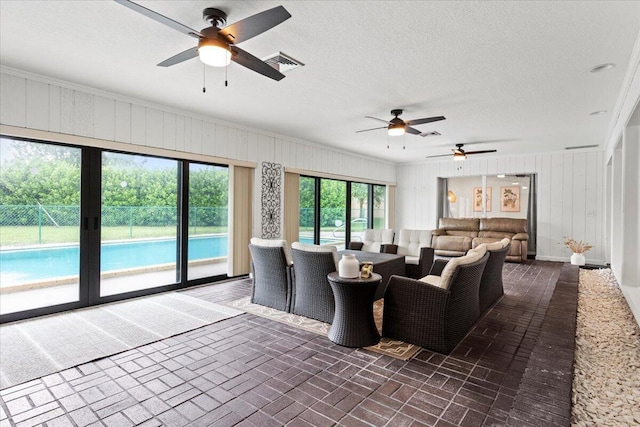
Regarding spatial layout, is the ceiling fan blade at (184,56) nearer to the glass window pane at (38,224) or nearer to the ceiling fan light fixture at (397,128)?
the glass window pane at (38,224)

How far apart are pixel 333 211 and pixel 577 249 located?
17.4 feet

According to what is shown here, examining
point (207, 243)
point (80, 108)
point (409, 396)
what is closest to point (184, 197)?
point (207, 243)

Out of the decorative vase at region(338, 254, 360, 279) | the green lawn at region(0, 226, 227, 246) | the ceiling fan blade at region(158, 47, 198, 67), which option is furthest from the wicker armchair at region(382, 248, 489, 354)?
the green lawn at region(0, 226, 227, 246)

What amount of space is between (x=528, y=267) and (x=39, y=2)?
8.47 metres

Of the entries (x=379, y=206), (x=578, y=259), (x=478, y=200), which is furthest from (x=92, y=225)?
(x=478, y=200)

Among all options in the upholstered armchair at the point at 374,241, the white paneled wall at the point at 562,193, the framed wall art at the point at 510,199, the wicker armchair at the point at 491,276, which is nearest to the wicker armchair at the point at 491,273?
the wicker armchair at the point at 491,276

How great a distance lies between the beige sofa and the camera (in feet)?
25.6

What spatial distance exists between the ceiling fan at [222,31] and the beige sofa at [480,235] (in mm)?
6461

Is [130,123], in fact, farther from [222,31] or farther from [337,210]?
[337,210]

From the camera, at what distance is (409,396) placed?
7.68 ft

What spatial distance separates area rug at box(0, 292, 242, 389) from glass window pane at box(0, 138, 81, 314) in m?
0.36

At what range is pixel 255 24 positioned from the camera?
7.17 feet

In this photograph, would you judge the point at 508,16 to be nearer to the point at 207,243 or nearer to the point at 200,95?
the point at 200,95

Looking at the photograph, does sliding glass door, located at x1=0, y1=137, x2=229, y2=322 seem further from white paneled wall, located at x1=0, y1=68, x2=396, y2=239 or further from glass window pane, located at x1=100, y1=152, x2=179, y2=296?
white paneled wall, located at x1=0, y1=68, x2=396, y2=239
